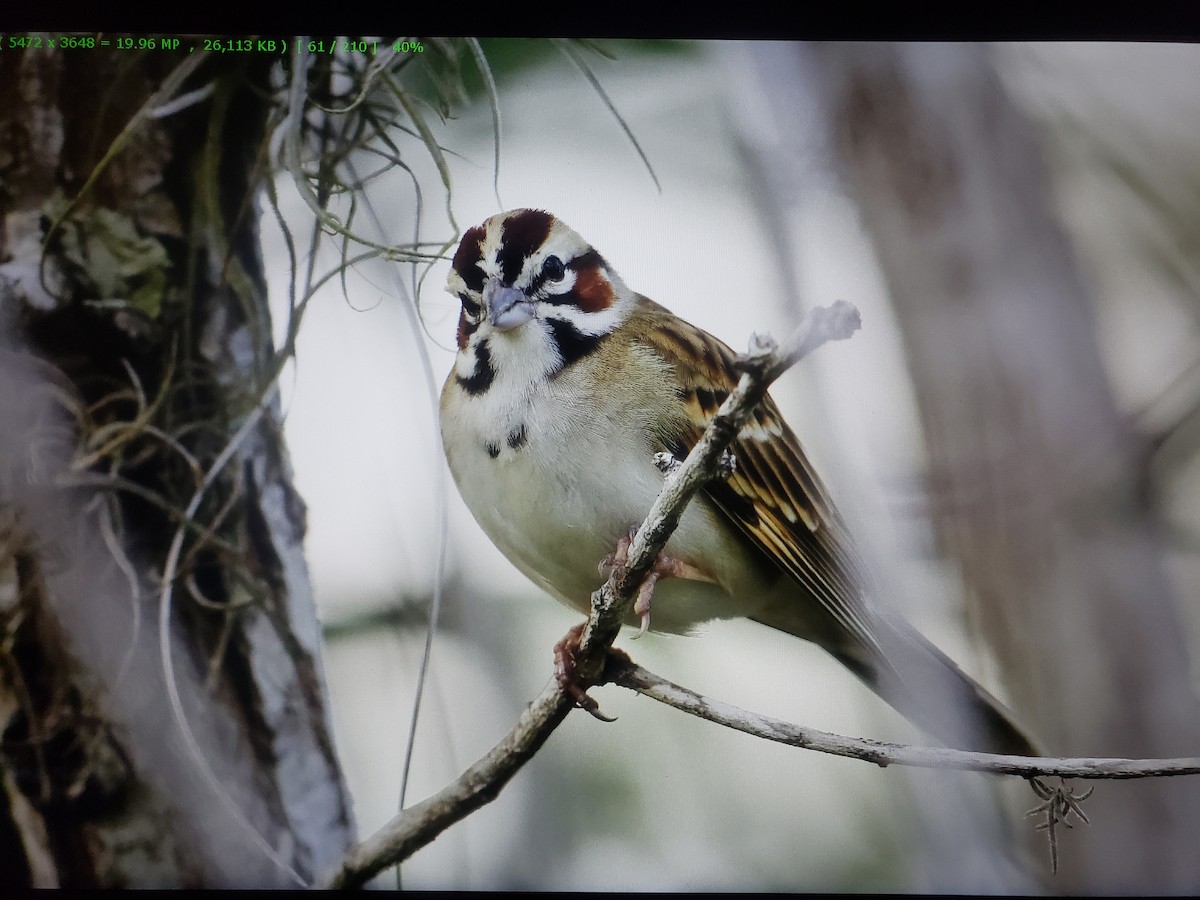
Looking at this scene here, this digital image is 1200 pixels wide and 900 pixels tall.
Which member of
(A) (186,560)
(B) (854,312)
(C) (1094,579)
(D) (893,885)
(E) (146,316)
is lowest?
(D) (893,885)

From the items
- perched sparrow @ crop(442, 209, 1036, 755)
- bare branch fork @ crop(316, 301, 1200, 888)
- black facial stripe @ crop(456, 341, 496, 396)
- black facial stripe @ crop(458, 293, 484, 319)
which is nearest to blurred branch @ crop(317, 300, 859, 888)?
bare branch fork @ crop(316, 301, 1200, 888)

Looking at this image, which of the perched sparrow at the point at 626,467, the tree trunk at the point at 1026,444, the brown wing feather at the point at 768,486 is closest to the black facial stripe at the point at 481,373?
the perched sparrow at the point at 626,467

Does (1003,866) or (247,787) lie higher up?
(247,787)

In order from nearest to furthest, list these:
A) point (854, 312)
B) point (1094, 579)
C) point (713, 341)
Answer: point (854, 312) < point (713, 341) < point (1094, 579)

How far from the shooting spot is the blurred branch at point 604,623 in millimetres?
1053

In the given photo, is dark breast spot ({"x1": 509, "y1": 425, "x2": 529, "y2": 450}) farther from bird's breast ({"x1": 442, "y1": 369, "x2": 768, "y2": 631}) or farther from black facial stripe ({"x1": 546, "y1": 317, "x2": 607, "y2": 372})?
black facial stripe ({"x1": 546, "y1": 317, "x2": 607, "y2": 372})

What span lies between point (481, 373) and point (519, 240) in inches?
8.7

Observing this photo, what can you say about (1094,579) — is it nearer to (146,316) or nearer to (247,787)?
(247,787)

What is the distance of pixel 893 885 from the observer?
179 cm

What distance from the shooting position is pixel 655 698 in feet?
5.12

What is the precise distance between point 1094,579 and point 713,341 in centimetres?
83

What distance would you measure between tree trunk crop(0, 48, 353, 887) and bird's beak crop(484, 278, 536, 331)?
494mm

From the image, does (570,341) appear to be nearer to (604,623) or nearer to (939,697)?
(604,623)

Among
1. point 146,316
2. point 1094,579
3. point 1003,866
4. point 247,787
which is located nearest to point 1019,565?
point 1094,579
